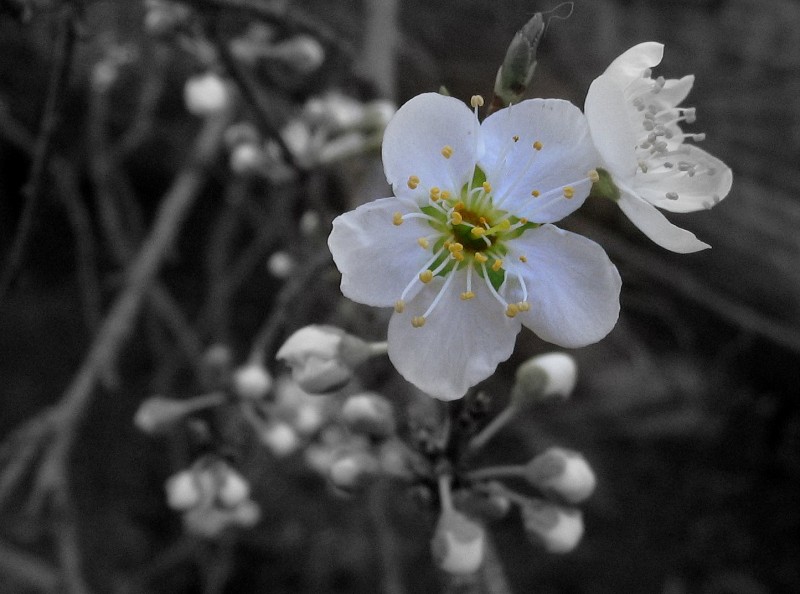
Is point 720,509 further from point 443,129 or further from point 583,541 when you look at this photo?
point 443,129

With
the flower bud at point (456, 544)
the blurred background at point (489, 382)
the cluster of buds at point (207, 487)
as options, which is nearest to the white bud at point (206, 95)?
the blurred background at point (489, 382)

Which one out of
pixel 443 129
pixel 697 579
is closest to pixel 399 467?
pixel 443 129

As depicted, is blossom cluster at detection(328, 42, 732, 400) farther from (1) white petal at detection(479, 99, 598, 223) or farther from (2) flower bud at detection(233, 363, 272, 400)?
(2) flower bud at detection(233, 363, 272, 400)

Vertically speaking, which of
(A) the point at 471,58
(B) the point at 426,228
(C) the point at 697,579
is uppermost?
(B) the point at 426,228

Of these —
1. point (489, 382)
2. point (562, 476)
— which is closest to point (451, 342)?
point (562, 476)

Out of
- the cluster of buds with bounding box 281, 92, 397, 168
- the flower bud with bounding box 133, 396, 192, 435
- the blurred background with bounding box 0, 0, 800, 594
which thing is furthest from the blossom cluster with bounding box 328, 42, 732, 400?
the blurred background with bounding box 0, 0, 800, 594

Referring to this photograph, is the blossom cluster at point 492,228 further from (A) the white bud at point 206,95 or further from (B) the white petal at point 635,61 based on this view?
(A) the white bud at point 206,95

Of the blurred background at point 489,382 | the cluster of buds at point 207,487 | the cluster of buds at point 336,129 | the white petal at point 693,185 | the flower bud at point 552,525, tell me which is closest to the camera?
the white petal at point 693,185
